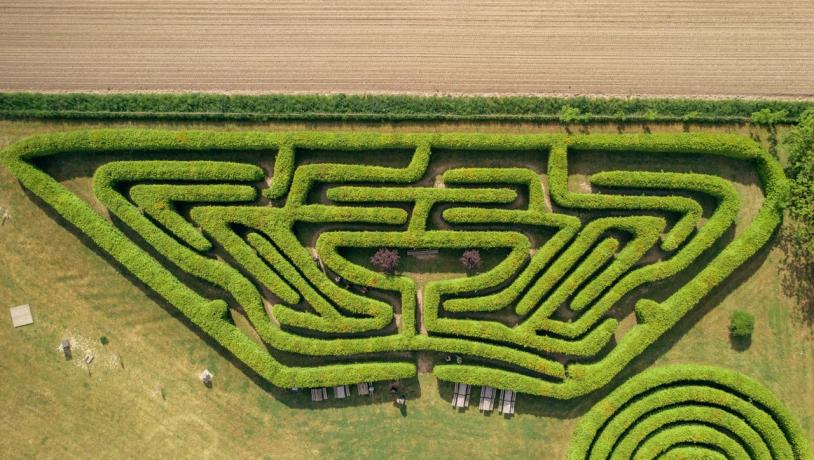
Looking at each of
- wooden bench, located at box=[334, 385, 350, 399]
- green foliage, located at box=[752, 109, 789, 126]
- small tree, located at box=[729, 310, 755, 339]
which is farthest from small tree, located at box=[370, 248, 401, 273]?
green foliage, located at box=[752, 109, 789, 126]

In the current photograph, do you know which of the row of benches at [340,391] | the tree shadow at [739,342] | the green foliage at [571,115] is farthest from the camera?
the tree shadow at [739,342]

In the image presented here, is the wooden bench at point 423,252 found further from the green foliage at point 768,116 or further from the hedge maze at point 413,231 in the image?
the green foliage at point 768,116

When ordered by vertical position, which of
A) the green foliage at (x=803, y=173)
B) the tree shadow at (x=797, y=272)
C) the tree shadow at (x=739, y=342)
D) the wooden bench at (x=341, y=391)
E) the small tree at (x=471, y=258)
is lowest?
the wooden bench at (x=341, y=391)

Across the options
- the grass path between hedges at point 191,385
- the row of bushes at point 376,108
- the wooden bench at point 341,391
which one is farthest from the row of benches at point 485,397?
the row of bushes at point 376,108

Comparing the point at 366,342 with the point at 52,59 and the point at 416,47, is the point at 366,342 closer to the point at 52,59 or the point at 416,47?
the point at 416,47

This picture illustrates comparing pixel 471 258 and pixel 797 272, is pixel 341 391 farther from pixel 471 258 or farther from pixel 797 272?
pixel 797 272

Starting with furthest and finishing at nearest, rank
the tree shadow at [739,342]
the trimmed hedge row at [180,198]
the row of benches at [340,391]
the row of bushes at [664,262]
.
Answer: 1. the tree shadow at [739,342]
2. the row of benches at [340,391]
3. the row of bushes at [664,262]
4. the trimmed hedge row at [180,198]

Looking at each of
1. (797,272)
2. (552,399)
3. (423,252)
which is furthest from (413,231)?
(797,272)

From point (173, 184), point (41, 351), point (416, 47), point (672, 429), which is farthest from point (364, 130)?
point (672, 429)

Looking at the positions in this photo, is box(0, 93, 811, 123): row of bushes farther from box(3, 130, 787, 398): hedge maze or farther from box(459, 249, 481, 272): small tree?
box(459, 249, 481, 272): small tree
